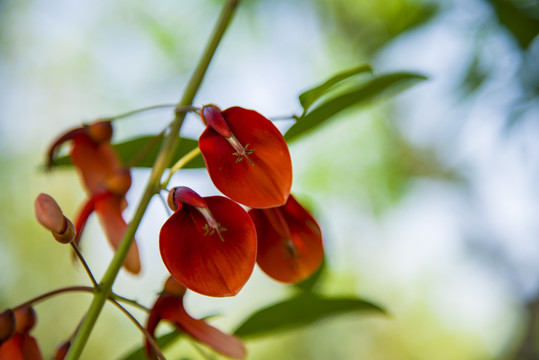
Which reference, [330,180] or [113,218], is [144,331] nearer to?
[113,218]

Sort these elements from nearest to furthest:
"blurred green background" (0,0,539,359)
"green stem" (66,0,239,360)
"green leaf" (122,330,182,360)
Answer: "green stem" (66,0,239,360) → "green leaf" (122,330,182,360) → "blurred green background" (0,0,539,359)

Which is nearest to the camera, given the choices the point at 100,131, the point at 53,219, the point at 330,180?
the point at 53,219

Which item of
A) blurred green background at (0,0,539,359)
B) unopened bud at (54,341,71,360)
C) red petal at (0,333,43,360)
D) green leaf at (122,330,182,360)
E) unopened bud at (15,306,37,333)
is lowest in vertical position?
unopened bud at (54,341,71,360)

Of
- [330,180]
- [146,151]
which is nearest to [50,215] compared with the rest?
[146,151]

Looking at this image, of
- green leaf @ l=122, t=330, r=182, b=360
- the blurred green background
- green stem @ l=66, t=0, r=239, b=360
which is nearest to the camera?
green stem @ l=66, t=0, r=239, b=360

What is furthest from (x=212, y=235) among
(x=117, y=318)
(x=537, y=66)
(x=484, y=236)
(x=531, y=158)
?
(x=117, y=318)

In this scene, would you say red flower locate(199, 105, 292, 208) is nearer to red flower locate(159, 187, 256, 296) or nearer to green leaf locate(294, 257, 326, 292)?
red flower locate(159, 187, 256, 296)

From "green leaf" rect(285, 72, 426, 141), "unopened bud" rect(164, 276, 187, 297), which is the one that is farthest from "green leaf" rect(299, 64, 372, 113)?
"unopened bud" rect(164, 276, 187, 297)

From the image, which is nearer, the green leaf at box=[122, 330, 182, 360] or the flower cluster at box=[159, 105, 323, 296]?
the flower cluster at box=[159, 105, 323, 296]
